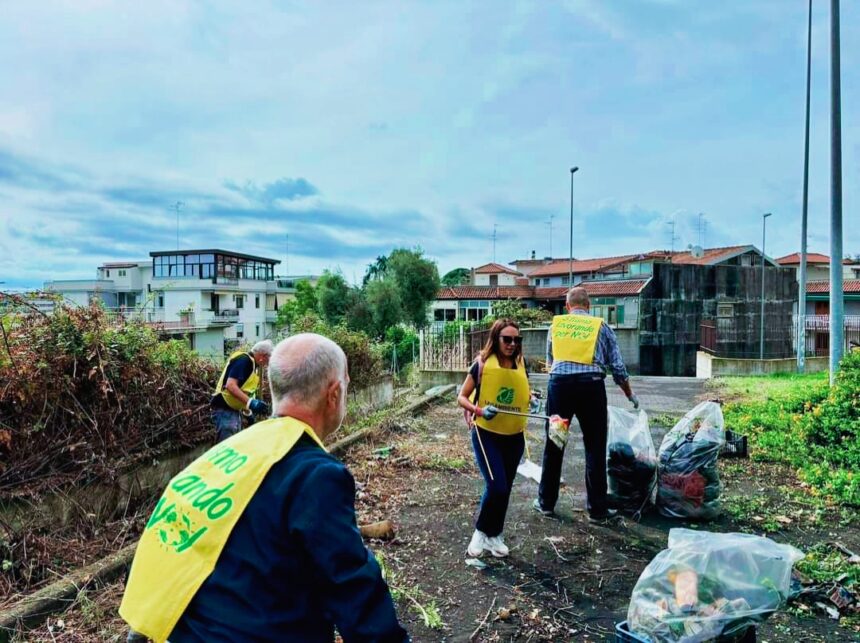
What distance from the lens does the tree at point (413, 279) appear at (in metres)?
28.7

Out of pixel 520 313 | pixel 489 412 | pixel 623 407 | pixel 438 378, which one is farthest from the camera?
pixel 520 313

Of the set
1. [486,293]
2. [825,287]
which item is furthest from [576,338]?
[825,287]

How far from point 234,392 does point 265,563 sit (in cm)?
413

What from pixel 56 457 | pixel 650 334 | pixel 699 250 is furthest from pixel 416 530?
pixel 699 250

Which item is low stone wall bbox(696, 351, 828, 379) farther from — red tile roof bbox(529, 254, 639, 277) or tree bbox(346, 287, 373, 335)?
red tile roof bbox(529, 254, 639, 277)

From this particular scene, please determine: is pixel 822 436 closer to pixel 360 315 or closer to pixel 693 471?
pixel 693 471

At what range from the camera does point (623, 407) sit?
10586 millimetres

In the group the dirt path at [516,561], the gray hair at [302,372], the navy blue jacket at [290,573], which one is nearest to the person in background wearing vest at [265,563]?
the navy blue jacket at [290,573]

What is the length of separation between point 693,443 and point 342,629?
403 cm

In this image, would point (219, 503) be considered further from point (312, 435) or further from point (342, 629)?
point (342, 629)

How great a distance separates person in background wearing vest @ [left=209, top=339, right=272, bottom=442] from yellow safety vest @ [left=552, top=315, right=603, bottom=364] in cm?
277

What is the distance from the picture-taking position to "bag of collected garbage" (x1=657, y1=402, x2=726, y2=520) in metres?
4.56

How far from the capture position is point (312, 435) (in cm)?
154

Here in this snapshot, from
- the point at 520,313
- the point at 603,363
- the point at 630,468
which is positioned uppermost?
the point at 520,313
